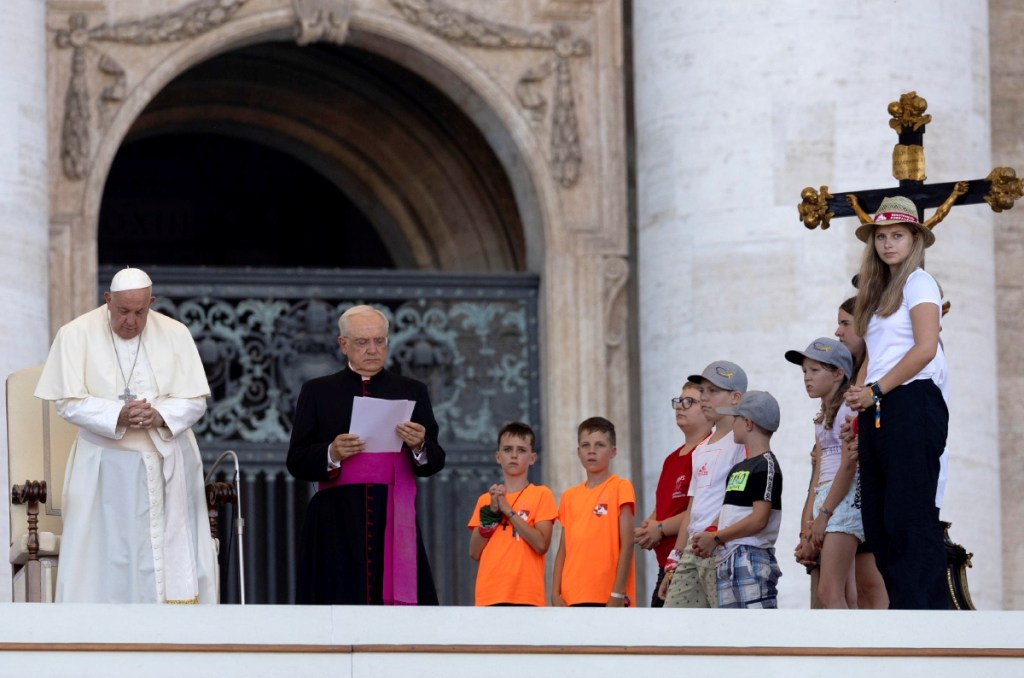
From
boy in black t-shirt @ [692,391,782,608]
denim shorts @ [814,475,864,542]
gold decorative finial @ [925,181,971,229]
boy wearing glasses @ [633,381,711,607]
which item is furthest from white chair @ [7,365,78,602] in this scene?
gold decorative finial @ [925,181,971,229]

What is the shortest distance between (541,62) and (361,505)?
5478mm

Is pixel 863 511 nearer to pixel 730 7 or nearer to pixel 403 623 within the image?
pixel 403 623

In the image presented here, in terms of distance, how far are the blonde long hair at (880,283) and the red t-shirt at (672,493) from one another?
4.76 ft

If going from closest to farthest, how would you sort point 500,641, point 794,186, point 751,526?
point 500,641, point 751,526, point 794,186

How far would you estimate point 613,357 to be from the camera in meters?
14.2

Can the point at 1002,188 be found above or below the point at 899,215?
above

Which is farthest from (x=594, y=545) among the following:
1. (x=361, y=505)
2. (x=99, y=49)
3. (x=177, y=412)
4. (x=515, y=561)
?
(x=99, y=49)

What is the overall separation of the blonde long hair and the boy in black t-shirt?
32.0 inches

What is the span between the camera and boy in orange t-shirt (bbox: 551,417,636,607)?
10000 mm

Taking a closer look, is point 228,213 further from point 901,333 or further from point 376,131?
point 901,333

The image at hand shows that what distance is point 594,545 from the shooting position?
10047 millimetres

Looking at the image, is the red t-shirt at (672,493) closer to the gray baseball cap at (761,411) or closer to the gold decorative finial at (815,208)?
the gray baseball cap at (761,411)

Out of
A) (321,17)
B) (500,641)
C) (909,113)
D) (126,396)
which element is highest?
(321,17)

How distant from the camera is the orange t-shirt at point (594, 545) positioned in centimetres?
1002
